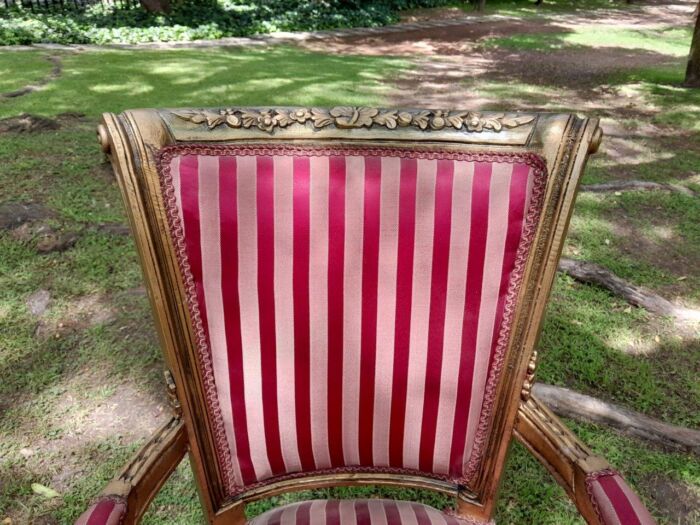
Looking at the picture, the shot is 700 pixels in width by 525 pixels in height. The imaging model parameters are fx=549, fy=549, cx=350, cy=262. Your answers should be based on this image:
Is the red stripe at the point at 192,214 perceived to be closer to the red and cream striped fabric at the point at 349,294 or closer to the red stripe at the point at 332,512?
the red and cream striped fabric at the point at 349,294

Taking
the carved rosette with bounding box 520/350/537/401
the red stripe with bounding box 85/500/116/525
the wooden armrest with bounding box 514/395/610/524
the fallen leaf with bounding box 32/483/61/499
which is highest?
the carved rosette with bounding box 520/350/537/401

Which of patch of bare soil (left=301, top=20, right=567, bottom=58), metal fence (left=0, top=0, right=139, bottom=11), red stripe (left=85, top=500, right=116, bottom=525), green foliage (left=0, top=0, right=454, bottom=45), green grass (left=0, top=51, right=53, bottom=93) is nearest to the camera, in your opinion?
red stripe (left=85, top=500, right=116, bottom=525)

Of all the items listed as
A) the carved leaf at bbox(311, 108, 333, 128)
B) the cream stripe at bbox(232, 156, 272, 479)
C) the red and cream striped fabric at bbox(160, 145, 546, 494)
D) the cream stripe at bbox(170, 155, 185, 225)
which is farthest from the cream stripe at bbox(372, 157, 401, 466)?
the cream stripe at bbox(170, 155, 185, 225)

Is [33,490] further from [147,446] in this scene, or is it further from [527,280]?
[527,280]

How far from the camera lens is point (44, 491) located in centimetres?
178

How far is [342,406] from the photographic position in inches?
→ 41.2

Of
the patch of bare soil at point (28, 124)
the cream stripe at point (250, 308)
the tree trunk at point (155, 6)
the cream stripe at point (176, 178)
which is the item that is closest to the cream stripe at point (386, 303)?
the cream stripe at point (250, 308)

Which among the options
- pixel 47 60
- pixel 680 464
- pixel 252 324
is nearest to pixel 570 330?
pixel 680 464

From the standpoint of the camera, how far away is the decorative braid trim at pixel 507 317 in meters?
0.88

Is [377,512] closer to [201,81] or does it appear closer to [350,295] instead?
[350,295]

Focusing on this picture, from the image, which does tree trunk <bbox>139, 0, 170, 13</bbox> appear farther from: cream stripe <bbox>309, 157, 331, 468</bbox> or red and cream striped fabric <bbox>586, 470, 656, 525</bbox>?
red and cream striped fabric <bbox>586, 470, 656, 525</bbox>

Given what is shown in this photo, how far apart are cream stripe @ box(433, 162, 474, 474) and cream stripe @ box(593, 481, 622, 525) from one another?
0.27 m

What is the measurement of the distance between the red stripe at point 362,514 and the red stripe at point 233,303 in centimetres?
21

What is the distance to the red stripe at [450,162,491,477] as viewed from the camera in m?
0.89
